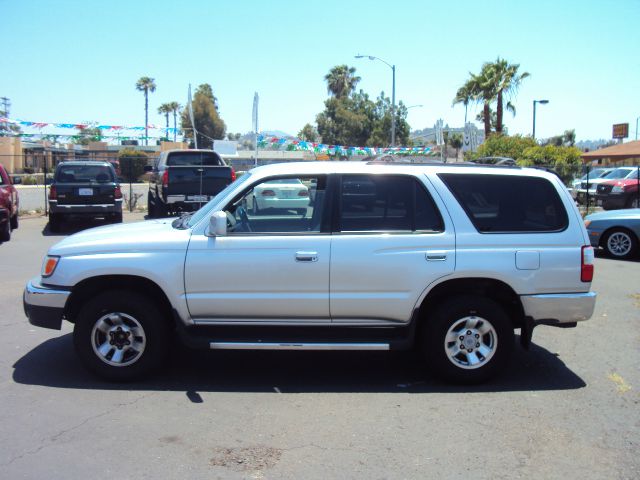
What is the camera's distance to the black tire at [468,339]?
A: 5.20 meters

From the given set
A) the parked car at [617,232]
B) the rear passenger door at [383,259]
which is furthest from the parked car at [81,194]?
the rear passenger door at [383,259]

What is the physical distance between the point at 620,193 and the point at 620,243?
9830 mm

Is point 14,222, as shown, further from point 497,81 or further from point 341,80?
point 341,80

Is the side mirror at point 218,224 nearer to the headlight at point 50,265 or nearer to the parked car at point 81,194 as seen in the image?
the headlight at point 50,265

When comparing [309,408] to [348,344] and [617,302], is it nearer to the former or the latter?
[348,344]

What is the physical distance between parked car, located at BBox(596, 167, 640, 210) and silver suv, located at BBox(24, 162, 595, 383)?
17.7 metres

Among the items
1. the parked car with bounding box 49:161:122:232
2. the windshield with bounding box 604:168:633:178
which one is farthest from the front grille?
the parked car with bounding box 49:161:122:232

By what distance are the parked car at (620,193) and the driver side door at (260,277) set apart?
1881 cm

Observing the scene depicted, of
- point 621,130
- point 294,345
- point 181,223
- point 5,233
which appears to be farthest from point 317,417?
point 621,130

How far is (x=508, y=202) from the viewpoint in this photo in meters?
5.39

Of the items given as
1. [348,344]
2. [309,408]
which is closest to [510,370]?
[348,344]

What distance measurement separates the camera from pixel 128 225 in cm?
593

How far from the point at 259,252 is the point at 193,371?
4.59ft

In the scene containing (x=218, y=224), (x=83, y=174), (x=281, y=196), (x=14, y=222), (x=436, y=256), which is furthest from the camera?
(x=83, y=174)
